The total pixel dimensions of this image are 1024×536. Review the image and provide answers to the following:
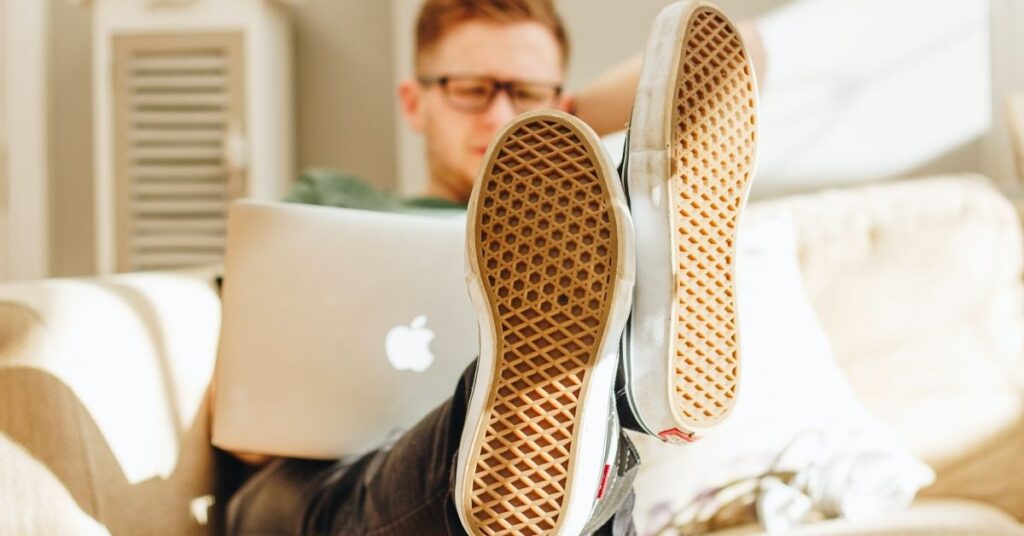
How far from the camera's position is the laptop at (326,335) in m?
0.92

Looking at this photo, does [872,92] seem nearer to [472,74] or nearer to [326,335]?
[472,74]

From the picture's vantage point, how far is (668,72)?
70 centimetres

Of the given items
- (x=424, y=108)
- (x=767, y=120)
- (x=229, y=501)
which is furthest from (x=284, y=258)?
(x=767, y=120)

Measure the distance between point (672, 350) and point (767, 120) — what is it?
4.15 ft

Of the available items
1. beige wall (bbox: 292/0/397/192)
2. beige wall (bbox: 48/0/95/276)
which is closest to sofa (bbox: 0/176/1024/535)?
beige wall (bbox: 292/0/397/192)

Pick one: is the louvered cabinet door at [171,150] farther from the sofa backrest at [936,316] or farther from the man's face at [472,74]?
the sofa backrest at [936,316]

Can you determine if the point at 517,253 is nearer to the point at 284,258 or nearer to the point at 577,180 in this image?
the point at 577,180

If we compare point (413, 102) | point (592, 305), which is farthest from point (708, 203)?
point (413, 102)

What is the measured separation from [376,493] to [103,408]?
0.27 meters

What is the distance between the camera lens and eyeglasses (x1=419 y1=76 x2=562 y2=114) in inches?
56.1

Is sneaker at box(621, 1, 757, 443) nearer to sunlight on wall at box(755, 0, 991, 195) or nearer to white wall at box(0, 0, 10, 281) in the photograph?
sunlight on wall at box(755, 0, 991, 195)

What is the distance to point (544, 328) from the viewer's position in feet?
2.13

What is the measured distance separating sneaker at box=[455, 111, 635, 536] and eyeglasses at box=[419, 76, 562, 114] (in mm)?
760

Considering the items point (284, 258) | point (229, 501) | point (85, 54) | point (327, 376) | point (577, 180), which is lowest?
point (229, 501)
